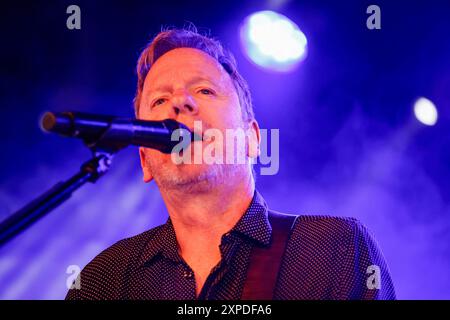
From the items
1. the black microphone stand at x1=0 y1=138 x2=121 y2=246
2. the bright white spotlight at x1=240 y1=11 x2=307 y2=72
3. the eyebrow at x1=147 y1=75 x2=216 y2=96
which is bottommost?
the black microphone stand at x1=0 y1=138 x2=121 y2=246

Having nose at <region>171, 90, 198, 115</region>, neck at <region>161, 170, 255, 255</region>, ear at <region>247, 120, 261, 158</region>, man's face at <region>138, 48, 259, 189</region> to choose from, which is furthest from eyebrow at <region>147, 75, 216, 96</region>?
neck at <region>161, 170, 255, 255</region>

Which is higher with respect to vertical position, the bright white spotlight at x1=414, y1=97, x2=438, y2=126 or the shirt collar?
the bright white spotlight at x1=414, y1=97, x2=438, y2=126

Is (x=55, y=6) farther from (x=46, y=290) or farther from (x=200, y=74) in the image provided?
(x=46, y=290)

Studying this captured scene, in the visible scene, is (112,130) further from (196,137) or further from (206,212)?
(206,212)

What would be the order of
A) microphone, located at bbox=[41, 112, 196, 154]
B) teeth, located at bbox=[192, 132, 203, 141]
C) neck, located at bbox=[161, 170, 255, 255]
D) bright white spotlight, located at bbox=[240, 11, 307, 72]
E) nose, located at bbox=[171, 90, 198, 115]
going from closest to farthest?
microphone, located at bbox=[41, 112, 196, 154], teeth, located at bbox=[192, 132, 203, 141], nose, located at bbox=[171, 90, 198, 115], neck, located at bbox=[161, 170, 255, 255], bright white spotlight, located at bbox=[240, 11, 307, 72]

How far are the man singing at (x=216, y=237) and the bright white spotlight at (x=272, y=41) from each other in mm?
582

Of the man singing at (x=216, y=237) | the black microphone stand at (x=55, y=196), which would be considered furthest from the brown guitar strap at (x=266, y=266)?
the black microphone stand at (x=55, y=196)

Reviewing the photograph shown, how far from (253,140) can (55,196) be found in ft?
4.26

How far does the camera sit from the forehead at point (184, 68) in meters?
2.42

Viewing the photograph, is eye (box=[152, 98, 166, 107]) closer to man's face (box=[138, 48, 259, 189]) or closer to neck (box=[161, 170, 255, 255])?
man's face (box=[138, 48, 259, 189])

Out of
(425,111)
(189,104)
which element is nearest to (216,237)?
(189,104)

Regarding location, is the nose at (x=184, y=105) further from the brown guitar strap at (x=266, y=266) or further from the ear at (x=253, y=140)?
the brown guitar strap at (x=266, y=266)

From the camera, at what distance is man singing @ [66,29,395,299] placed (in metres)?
2.12

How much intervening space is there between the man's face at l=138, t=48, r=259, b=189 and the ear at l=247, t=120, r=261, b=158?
0.03 metres
